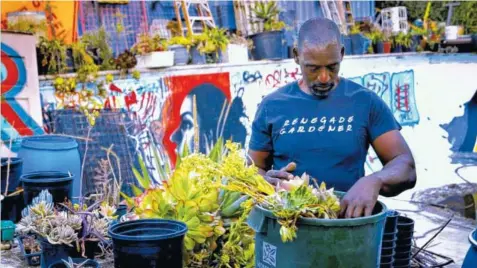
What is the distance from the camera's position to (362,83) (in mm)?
10203

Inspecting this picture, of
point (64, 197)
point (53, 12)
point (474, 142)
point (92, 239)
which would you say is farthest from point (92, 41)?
point (474, 142)

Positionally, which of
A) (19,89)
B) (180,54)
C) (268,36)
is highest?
(268,36)

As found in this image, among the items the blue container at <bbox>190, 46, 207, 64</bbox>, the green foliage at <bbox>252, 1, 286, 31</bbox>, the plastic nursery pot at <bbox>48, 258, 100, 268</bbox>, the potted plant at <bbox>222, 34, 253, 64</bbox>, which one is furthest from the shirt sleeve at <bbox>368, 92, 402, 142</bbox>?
the green foliage at <bbox>252, 1, 286, 31</bbox>

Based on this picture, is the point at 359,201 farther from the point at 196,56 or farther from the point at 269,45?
the point at 269,45

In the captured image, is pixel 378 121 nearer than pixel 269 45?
Yes

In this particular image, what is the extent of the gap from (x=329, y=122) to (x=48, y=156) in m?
2.78

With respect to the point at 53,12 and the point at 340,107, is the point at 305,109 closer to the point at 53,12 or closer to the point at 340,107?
the point at 340,107

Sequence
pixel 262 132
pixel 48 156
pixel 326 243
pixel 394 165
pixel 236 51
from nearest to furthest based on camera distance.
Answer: pixel 326 243 < pixel 394 165 < pixel 262 132 < pixel 48 156 < pixel 236 51

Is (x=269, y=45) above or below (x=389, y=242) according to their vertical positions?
above

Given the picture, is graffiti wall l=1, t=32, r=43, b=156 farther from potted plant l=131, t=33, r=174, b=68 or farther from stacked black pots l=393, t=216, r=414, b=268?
stacked black pots l=393, t=216, r=414, b=268

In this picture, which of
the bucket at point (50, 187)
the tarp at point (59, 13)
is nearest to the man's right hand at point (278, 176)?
the bucket at point (50, 187)

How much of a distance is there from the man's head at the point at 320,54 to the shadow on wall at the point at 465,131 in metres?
9.16

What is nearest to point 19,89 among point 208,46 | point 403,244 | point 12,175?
point 12,175

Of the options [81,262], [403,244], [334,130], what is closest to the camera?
[334,130]
